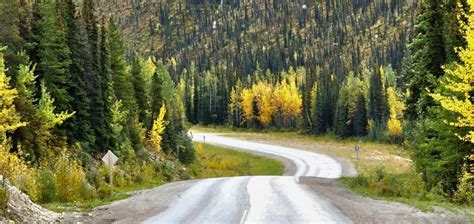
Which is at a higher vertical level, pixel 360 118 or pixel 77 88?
pixel 77 88

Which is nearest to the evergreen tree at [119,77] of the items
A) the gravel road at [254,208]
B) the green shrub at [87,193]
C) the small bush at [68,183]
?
the gravel road at [254,208]

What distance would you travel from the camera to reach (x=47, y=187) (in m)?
17.8

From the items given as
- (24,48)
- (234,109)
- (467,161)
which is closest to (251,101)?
(234,109)

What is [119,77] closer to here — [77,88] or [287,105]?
[77,88]

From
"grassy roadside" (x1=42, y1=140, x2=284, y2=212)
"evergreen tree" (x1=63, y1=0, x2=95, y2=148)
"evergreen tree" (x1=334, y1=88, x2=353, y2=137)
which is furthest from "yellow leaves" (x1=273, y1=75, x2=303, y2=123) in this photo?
"evergreen tree" (x1=63, y1=0, x2=95, y2=148)

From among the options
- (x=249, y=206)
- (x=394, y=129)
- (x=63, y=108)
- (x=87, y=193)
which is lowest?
(x=394, y=129)

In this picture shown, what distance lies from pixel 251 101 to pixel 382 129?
4176 centimetres

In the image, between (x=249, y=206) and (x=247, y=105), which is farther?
(x=247, y=105)

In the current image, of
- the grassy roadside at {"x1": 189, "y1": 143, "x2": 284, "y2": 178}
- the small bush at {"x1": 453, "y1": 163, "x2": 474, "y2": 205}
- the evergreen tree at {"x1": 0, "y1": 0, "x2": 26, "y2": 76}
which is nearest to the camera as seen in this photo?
the small bush at {"x1": 453, "y1": 163, "x2": 474, "y2": 205}

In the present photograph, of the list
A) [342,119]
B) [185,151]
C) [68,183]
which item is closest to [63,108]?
[68,183]

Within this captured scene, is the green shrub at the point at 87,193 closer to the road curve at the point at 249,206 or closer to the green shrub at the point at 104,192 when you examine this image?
the green shrub at the point at 104,192

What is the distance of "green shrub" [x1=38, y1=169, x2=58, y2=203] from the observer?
1753 centimetres

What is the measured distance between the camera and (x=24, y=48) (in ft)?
93.8

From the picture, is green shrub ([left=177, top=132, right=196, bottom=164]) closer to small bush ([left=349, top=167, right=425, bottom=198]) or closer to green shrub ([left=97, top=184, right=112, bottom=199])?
small bush ([left=349, top=167, right=425, bottom=198])
